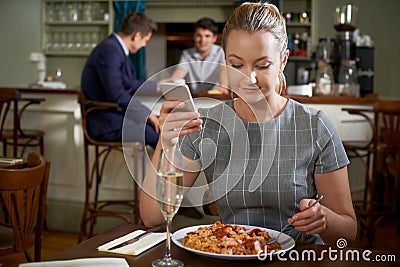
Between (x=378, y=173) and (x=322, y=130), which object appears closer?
(x=322, y=130)

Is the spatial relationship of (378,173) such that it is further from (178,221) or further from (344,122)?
(178,221)

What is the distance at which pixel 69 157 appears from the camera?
12.7ft

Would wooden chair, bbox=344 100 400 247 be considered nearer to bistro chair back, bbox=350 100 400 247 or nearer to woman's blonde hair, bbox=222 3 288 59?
bistro chair back, bbox=350 100 400 247

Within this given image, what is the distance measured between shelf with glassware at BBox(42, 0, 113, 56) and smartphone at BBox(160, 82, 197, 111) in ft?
17.3

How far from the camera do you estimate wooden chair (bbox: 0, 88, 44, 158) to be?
3572mm

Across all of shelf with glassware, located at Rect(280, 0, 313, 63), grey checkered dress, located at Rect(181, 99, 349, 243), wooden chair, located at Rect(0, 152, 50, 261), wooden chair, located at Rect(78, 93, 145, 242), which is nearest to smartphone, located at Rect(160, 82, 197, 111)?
grey checkered dress, located at Rect(181, 99, 349, 243)

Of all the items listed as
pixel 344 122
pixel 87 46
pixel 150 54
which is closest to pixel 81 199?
pixel 344 122

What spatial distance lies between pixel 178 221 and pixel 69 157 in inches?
33.7

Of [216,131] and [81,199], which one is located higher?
[216,131]

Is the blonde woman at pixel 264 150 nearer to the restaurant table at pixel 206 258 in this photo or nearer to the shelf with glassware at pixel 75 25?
the restaurant table at pixel 206 258

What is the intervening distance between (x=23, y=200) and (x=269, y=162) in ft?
3.06

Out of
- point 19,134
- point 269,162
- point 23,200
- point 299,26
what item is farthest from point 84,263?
point 299,26

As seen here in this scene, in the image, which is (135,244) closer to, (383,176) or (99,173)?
(99,173)

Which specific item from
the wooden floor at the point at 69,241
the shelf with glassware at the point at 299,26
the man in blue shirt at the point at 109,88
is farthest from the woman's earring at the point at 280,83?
the shelf with glassware at the point at 299,26
